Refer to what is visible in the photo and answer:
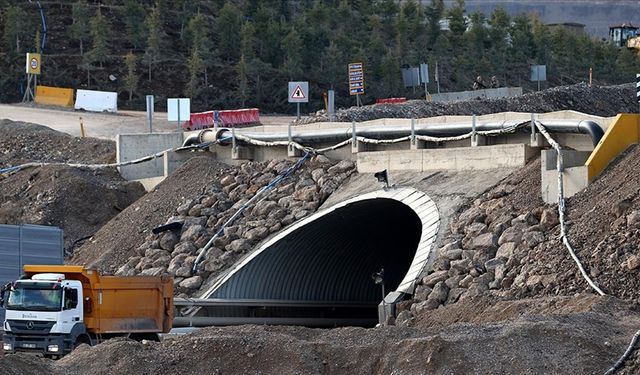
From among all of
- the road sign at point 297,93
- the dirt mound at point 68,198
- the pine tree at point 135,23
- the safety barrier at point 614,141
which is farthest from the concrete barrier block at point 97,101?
the safety barrier at point 614,141

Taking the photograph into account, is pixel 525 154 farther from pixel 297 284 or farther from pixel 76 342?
pixel 76 342

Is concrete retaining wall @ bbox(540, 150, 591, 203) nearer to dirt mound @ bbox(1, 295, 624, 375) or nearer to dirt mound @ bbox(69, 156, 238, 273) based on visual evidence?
dirt mound @ bbox(1, 295, 624, 375)

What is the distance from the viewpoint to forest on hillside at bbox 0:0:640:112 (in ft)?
245

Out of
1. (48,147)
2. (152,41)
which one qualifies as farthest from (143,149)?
(152,41)

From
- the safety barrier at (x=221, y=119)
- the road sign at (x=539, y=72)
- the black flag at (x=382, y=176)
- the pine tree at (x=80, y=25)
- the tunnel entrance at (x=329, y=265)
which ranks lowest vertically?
the tunnel entrance at (x=329, y=265)

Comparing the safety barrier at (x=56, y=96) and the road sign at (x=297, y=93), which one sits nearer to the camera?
the road sign at (x=297, y=93)

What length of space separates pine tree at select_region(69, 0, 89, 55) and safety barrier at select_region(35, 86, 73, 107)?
26.2 feet

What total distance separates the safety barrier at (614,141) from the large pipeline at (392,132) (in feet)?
1.82

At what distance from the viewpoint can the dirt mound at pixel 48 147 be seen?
169 ft

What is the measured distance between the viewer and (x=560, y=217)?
32.1 m

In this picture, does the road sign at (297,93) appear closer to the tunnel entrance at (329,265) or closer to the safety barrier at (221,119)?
the safety barrier at (221,119)

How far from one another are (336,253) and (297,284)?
5.34 feet

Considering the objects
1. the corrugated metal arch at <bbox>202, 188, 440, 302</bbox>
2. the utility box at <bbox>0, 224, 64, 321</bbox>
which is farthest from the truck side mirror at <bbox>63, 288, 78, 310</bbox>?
the corrugated metal arch at <bbox>202, 188, 440, 302</bbox>

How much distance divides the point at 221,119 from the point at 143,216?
1521cm
